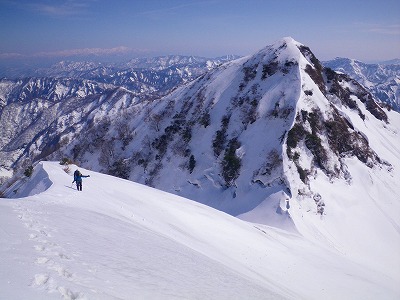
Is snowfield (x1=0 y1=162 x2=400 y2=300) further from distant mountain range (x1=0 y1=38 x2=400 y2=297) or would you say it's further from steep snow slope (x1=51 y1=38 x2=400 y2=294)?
steep snow slope (x1=51 y1=38 x2=400 y2=294)

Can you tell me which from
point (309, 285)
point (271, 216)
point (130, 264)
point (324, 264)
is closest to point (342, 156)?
point (271, 216)

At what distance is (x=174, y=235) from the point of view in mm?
18156

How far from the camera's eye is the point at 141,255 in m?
11.6

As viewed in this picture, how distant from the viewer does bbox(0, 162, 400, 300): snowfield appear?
27.0 ft

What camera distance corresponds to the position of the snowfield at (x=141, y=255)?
8.23 meters

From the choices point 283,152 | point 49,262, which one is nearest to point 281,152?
point 283,152

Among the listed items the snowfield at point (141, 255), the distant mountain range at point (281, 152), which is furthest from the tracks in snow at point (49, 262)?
the distant mountain range at point (281, 152)

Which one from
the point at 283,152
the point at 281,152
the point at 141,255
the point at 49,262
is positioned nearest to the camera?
the point at 49,262

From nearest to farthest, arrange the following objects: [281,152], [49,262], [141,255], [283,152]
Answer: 1. [49,262]
2. [141,255]
3. [283,152]
4. [281,152]

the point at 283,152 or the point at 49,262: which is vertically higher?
the point at 49,262

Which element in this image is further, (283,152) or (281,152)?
(281,152)

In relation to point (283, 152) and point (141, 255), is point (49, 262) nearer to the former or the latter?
point (141, 255)

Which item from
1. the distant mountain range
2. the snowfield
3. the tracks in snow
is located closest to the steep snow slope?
the distant mountain range

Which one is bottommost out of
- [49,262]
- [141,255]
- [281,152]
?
[281,152]
